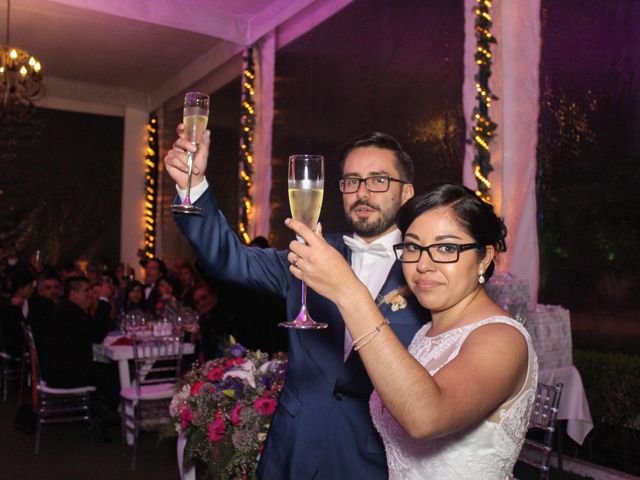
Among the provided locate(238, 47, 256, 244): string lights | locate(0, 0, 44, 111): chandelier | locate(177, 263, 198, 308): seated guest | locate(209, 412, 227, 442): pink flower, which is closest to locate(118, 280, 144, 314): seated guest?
locate(177, 263, 198, 308): seated guest

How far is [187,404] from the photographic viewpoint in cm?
297

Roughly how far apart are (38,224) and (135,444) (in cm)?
858

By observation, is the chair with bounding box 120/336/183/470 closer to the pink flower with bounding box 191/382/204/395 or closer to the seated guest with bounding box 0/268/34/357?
the pink flower with bounding box 191/382/204/395

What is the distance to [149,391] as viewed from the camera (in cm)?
543

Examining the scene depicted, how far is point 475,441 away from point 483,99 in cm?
435

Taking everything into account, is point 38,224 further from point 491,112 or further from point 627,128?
point 627,128

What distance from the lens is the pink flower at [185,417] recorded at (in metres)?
2.90

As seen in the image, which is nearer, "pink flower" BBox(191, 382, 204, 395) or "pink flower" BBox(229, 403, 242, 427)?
"pink flower" BBox(229, 403, 242, 427)

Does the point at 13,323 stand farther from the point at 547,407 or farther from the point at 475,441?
the point at 475,441

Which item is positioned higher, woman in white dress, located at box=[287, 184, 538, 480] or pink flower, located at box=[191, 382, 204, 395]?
woman in white dress, located at box=[287, 184, 538, 480]

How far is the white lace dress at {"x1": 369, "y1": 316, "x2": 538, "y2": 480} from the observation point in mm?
1325

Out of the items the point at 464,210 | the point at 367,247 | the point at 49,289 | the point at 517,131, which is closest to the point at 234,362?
the point at 367,247

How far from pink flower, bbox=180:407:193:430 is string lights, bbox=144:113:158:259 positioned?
35.0 feet

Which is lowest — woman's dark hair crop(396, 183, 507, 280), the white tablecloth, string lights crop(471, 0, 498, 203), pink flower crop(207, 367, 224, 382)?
the white tablecloth
